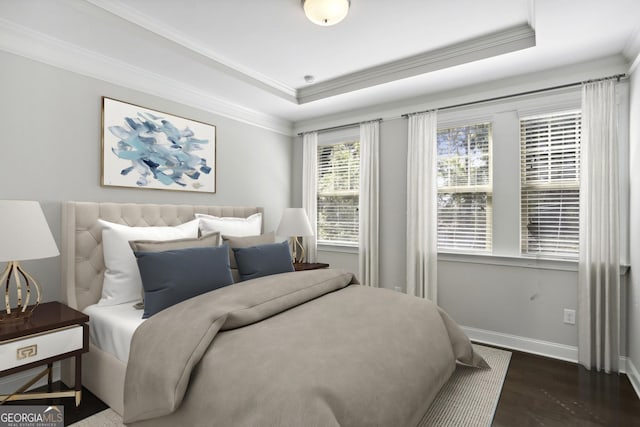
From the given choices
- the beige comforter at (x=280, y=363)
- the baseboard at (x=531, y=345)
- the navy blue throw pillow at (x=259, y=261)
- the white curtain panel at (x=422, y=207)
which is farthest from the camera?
the white curtain panel at (x=422, y=207)

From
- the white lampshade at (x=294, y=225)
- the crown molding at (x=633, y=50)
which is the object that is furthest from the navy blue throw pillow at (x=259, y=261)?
the crown molding at (x=633, y=50)

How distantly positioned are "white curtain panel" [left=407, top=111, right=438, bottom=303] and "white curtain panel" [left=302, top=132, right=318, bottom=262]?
4.28 feet

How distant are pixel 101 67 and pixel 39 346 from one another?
210 cm

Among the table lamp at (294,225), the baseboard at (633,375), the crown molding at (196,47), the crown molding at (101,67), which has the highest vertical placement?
the crown molding at (196,47)

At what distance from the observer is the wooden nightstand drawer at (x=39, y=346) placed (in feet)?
5.77

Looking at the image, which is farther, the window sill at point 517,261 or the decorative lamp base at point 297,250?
the decorative lamp base at point 297,250

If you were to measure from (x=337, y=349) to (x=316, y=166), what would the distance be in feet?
10.5

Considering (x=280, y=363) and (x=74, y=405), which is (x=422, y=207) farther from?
(x=74, y=405)

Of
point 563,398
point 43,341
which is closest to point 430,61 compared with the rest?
point 563,398

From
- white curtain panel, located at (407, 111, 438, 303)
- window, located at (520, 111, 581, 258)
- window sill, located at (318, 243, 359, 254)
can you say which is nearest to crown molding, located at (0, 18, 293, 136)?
window sill, located at (318, 243, 359, 254)

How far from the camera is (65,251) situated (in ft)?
7.93

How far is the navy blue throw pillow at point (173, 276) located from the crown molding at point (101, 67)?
162cm

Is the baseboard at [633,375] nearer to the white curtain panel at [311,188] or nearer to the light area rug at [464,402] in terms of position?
the light area rug at [464,402]

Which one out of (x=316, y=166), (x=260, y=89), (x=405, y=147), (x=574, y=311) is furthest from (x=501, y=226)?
(x=260, y=89)
